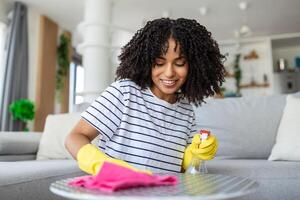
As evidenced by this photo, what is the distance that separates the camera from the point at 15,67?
409 centimetres

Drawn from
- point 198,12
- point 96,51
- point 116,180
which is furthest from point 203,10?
point 116,180

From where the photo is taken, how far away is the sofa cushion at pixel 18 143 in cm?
177

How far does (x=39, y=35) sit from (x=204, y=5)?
230 cm

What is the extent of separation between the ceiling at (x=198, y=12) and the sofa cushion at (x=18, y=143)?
243cm

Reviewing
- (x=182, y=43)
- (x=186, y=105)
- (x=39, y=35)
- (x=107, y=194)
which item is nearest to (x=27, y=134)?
(x=186, y=105)

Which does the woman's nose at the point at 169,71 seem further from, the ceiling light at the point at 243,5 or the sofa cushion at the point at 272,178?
the ceiling light at the point at 243,5

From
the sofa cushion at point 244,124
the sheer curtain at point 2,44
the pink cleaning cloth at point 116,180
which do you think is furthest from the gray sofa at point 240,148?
the sheer curtain at point 2,44

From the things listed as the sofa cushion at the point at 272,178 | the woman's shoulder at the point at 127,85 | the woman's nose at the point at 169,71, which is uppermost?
the woman's nose at the point at 169,71

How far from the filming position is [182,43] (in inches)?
37.2

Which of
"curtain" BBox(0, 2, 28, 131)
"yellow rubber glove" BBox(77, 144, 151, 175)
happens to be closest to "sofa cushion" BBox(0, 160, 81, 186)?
"yellow rubber glove" BBox(77, 144, 151, 175)

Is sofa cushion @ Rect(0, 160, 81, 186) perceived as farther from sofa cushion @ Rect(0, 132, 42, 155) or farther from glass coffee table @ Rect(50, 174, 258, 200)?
sofa cushion @ Rect(0, 132, 42, 155)

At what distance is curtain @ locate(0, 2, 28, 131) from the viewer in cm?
394

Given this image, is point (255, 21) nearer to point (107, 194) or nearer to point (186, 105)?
point (186, 105)

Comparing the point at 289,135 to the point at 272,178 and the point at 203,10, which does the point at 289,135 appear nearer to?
the point at 272,178
